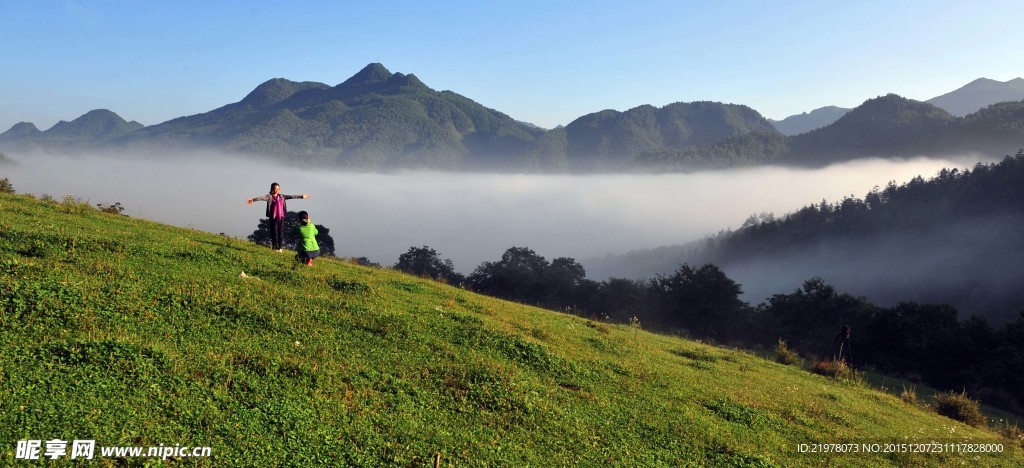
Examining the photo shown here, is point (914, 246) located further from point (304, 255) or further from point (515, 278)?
point (304, 255)

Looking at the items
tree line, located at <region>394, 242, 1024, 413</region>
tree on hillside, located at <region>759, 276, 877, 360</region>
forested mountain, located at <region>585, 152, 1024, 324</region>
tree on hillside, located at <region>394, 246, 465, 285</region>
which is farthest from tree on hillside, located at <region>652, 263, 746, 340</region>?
forested mountain, located at <region>585, 152, 1024, 324</region>

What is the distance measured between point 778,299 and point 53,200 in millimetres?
64631

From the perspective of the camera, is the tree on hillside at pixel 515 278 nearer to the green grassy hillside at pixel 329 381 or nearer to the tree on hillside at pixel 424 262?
the tree on hillside at pixel 424 262

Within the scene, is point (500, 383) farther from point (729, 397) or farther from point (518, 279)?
point (518, 279)

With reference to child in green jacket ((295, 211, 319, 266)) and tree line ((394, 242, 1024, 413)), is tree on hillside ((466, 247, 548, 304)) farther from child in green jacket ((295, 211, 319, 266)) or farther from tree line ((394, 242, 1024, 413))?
child in green jacket ((295, 211, 319, 266))

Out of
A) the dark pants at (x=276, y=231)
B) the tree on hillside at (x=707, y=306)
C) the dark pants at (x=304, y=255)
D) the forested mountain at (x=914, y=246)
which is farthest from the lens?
the forested mountain at (x=914, y=246)

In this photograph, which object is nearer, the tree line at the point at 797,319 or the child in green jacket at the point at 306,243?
the child in green jacket at the point at 306,243

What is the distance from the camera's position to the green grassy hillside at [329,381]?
682 centimetres

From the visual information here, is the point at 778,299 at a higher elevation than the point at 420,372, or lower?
lower

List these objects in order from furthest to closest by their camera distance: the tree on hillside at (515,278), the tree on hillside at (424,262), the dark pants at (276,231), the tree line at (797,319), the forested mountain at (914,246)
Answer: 1. the forested mountain at (914,246)
2. the tree on hillside at (424,262)
3. the tree on hillside at (515,278)
4. the tree line at (797,319)
5. the dark pants at (276,231)

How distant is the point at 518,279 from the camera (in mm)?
75812

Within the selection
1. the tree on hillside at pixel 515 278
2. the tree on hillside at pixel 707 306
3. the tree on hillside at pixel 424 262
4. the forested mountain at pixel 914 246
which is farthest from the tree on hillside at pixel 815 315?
the forested mountain at pixel 914 246

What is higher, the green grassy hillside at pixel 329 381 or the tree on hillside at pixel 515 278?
the green grassy hillside at pixel 329 381

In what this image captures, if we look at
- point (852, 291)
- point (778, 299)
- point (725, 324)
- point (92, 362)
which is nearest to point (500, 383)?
point (92, 362)
